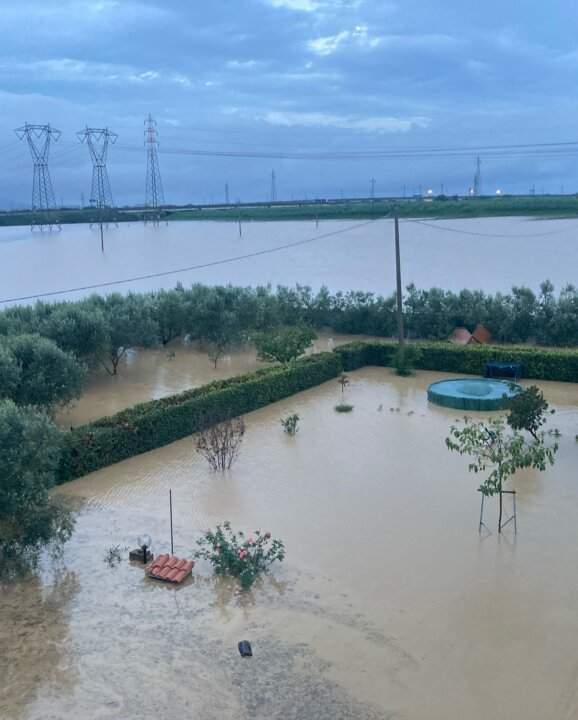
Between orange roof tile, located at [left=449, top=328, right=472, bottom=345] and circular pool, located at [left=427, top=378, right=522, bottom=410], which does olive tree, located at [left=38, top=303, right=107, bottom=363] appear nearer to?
circular pool, located at [left=427, top=378, right=522, bottom=410]

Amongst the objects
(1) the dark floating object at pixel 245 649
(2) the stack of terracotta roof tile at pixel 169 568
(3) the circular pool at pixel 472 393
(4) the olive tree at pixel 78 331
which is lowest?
(1) the dark floating object at pixel 245 649

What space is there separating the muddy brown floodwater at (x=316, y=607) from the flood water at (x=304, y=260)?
59.0ft

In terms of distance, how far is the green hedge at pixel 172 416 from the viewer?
569 inches

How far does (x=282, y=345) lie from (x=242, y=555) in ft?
41.6

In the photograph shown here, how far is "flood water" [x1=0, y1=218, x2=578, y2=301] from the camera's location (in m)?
35.0

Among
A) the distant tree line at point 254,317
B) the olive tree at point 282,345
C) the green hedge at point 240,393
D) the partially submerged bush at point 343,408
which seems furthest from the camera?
the olive tree at point 282,345

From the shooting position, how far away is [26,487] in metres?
9.98

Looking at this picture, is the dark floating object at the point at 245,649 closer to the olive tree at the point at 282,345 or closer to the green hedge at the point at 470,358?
the olive tree at the point at 282,345

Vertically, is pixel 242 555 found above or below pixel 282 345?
below

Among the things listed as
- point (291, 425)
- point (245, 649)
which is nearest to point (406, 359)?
point (291, 425)

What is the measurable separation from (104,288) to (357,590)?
79.4ft

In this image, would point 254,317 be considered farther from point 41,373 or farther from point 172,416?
point 41,373

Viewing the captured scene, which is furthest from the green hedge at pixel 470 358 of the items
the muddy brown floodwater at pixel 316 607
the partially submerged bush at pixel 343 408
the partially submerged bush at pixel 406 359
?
the muddy brown floodwater at pixel 316 607

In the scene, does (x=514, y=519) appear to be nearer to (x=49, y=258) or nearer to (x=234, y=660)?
(x=234, y=660)
